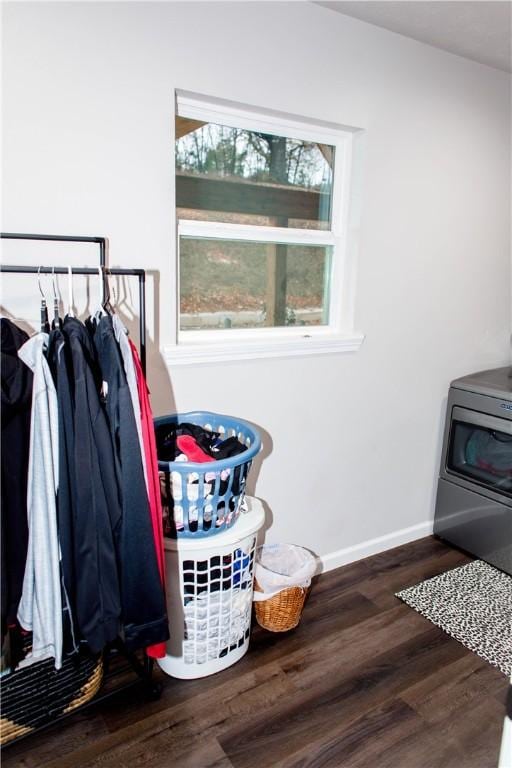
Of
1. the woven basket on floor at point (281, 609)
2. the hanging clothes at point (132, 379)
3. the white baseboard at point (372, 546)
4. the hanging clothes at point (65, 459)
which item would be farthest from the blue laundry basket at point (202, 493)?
the white baseboard at point (372, 546)

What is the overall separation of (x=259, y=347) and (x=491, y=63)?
1.85 meters

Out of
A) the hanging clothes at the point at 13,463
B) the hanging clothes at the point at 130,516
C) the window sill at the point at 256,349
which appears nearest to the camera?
the hanging clothes at the point at 13,463

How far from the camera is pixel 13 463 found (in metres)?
1.25

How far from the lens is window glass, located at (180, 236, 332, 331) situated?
2041 millimetres

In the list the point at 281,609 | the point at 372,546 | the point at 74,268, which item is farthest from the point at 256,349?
the point at 372,546

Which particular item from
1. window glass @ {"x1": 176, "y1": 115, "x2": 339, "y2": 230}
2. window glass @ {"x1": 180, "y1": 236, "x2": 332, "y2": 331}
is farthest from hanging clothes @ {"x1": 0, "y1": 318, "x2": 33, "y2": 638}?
window glass @ {"x1": 176, "y1": 115, "x2": 339, "y2": 230}

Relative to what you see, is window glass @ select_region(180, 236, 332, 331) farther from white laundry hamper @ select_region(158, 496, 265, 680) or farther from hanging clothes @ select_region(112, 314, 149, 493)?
white laundry hamper @ select_region(158, 496, 265, 680)

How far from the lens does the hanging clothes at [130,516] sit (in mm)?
1337

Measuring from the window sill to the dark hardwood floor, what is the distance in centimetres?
115

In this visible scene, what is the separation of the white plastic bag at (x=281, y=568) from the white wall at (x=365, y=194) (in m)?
0.10

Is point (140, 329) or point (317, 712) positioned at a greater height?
point (140, 329)

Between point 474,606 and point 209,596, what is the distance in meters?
1.29

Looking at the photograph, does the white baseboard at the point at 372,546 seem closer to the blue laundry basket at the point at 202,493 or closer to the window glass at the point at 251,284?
the blue laundry basket at the point at 202,493

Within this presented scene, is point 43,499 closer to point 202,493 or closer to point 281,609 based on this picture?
point 202,493
